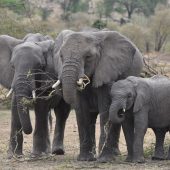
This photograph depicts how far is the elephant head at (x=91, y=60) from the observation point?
7.80 metres

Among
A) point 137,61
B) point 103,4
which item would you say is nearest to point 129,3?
point 103,4

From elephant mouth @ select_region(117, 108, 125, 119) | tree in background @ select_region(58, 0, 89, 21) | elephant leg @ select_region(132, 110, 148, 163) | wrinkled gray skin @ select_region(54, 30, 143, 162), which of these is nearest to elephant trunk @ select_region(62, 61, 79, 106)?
wrinkled gray skin @ select_region(54, 30, 143, 162)

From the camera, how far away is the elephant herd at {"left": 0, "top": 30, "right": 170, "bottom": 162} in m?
7.96

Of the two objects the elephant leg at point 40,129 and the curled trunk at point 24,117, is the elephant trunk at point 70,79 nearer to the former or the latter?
the curled trunk at point 24,117

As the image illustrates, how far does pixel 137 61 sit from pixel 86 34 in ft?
4.08

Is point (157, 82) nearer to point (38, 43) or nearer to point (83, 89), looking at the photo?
point (83, 89)

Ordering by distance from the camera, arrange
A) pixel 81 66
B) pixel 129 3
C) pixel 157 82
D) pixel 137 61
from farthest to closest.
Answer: pixel 129 3, pixel 137 61, pixel 157 82, pixel 81 66

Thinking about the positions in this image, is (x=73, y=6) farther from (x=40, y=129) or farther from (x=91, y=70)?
(x=91, y=70)

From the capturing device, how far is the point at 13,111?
29.0 ft

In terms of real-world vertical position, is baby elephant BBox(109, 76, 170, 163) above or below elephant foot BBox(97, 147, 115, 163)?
above

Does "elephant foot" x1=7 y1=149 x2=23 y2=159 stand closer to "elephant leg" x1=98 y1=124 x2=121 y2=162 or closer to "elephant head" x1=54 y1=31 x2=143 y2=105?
"elephant leg" x1=98 y1=124 x2=121 y2=162

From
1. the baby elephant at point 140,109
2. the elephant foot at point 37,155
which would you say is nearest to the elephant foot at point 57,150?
the elephant foot at point 37,155

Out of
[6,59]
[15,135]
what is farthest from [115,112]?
[6,59]

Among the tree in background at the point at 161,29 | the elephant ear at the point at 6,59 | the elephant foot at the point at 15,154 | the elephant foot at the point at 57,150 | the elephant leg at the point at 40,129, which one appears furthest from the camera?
the tree in background at the point at 161,29
